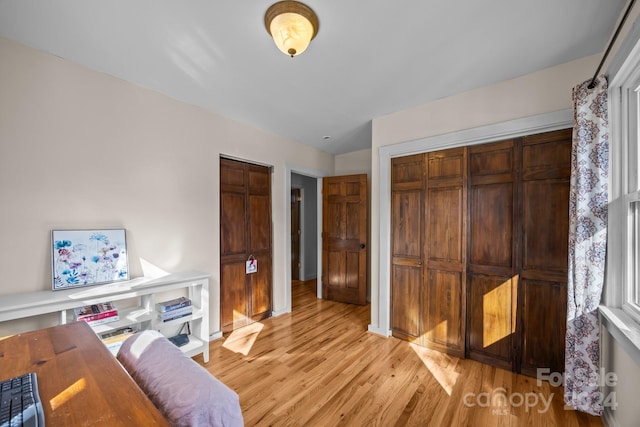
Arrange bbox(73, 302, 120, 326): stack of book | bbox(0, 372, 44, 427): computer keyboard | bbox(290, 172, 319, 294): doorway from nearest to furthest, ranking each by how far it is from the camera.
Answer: bbox(0, 372, 44, 427): computer keyboard, bbox(73, 302, 120, 326): stack of book, bbox(290, 172, 319, 294): doorway

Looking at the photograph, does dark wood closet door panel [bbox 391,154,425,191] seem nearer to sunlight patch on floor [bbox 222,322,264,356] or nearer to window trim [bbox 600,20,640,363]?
window trim [bbox 600,20,640,363]

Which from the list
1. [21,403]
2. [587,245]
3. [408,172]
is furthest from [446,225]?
[21,403]

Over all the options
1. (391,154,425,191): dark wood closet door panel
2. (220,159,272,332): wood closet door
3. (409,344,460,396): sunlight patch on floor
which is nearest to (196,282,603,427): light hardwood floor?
(409,344,460,396): sunlight patch on floor

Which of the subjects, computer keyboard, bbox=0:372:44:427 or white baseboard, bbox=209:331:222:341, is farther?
white baseboard, bbox=209:331:222:341

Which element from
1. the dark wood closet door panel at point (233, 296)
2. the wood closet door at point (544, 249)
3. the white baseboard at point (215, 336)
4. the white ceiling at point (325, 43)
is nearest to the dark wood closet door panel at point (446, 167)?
the wood closet door at point (544, 249)

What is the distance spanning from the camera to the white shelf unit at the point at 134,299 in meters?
1.61

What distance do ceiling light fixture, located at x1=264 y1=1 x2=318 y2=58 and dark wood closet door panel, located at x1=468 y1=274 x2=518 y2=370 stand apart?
2422 millimetres

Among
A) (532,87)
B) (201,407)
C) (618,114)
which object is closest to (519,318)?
(618,114)

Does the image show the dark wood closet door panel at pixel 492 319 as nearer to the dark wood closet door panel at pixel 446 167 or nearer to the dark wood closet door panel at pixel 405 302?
the dark wood closet door panel at pixel 405 302

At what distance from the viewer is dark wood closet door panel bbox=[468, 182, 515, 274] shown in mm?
2254

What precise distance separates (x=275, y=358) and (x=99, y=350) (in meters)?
1.76

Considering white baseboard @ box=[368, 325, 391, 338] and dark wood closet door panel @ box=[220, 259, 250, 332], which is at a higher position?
dark wood closet door panel @ box=[220, 259, 250, 332]

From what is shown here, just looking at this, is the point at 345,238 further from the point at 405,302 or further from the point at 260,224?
the point at 405,302

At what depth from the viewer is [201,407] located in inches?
29.0
